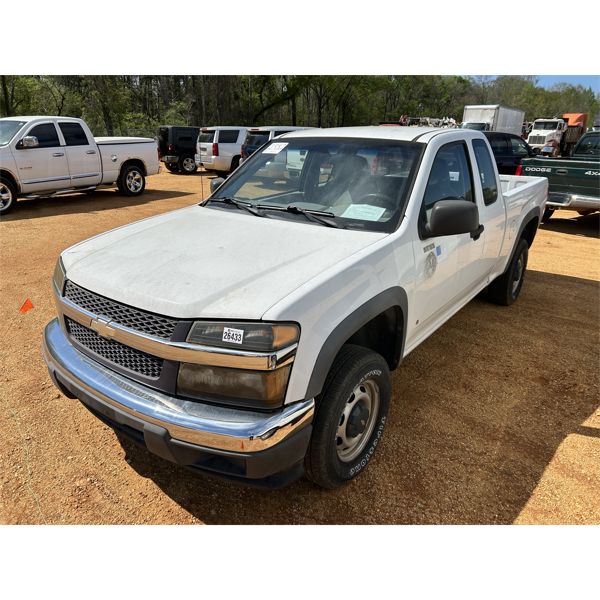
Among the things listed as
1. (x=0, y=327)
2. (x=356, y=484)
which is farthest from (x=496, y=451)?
(x=0, y=327)

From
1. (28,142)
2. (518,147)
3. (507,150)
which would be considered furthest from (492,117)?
(28,142)

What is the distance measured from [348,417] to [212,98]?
127 ft

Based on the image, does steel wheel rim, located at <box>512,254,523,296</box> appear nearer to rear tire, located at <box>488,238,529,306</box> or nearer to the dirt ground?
rear tire, located at <box>488,238,529,306</box>

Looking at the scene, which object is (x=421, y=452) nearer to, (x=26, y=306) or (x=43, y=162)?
(x=26, y=306)

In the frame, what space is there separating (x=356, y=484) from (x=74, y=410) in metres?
2.01

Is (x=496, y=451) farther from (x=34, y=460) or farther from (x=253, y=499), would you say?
(x=34, y=460)

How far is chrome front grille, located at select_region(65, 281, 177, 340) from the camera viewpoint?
2.05 m

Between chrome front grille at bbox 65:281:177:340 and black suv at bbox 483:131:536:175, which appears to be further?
black suv at bbox 483:131:536:175

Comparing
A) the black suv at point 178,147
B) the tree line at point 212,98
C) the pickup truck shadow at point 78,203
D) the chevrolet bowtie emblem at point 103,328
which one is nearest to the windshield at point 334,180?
the chevrolet bowtie emblem at point 103,328

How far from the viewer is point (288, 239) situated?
2.67 meters

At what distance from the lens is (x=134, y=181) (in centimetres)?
1270

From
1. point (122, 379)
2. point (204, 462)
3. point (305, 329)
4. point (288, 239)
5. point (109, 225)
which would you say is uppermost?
point (288, 239)

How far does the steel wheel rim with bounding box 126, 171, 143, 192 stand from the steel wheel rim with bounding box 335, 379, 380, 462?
459 inches

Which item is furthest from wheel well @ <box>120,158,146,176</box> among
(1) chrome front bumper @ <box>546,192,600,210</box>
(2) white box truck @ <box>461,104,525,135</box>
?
(2) white box truck @ <box>461,104,525,135</box>
